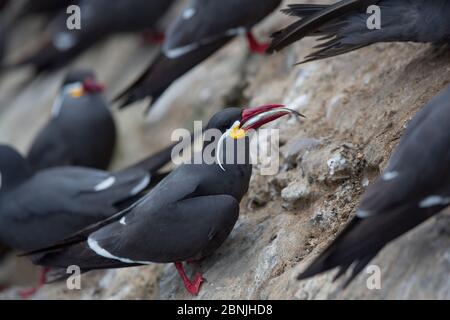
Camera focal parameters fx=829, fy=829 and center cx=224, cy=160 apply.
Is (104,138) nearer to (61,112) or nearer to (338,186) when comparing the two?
(61,112)

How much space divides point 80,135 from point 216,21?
6.42ft

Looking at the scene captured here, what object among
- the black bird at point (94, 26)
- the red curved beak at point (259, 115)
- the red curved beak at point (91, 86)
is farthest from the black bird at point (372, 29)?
the black bird at point (94, 26)

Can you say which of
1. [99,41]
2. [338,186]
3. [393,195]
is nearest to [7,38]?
[99,41]

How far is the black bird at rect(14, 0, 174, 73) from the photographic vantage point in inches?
358

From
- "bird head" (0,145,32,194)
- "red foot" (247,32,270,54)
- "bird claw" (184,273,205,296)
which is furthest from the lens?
"red foot" (247,32,270,54)

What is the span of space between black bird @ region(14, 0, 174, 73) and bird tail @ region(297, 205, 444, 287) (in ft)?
19.1

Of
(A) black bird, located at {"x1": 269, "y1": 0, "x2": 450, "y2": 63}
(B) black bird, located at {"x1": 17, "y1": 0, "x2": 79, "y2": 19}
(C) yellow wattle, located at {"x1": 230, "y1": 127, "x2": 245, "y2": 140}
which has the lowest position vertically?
(B) black bird, located at {"x1": 17, "y1": 0, "x2": 79, "y2": 19}

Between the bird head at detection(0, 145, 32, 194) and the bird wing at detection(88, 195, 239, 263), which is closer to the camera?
the bird wing at detection(88, 195, 239, 263)

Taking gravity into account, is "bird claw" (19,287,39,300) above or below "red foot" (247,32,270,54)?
below

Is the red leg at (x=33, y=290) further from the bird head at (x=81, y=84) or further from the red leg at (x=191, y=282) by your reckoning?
the bird head at (x=81, y=84)

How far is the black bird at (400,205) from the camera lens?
3695 millimetres

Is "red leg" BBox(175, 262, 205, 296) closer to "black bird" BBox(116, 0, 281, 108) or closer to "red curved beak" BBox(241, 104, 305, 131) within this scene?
"red curved beak" BBox(241, 104, 305, 131)

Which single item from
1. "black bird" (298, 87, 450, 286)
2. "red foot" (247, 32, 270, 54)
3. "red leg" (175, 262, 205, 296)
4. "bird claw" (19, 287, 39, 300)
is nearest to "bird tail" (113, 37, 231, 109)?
"red foot" (247, 32, 270, 54)

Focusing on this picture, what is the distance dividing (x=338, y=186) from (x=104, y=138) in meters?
3.69
